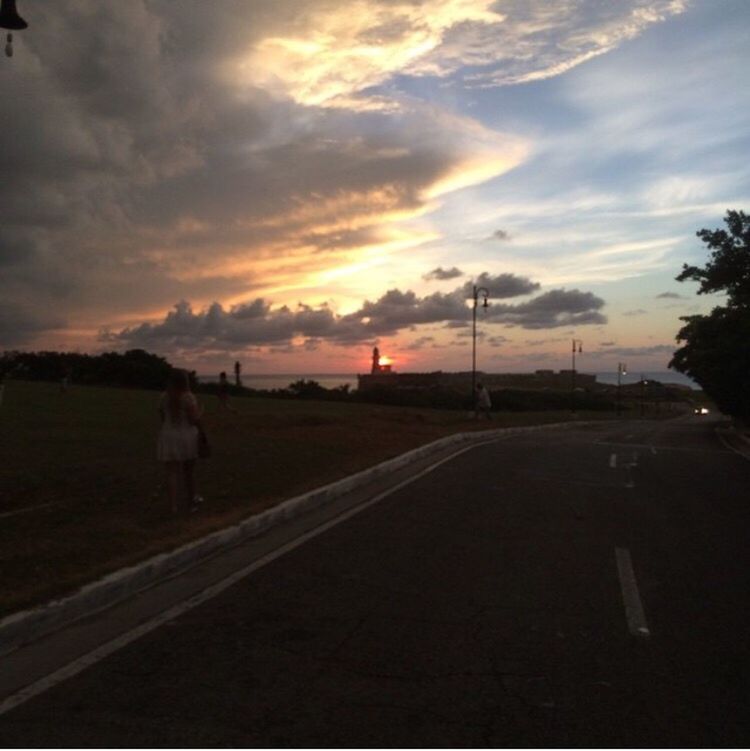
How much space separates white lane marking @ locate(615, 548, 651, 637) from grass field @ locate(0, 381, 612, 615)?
434cm

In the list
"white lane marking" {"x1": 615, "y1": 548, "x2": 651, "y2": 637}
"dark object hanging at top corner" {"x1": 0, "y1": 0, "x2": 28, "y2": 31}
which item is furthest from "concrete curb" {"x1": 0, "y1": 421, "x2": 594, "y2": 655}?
"dark object hanging at top corner" {"x1": 0, "y1": 0, "x2": 28, "y2": 31}

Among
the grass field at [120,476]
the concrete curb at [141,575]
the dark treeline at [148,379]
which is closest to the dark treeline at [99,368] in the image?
the dark treeline at [148,379]

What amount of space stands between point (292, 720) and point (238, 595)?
8.94ft

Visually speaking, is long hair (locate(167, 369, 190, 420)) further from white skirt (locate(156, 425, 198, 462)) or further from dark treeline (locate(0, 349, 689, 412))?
dark treeline (locate(0, 349, 689, 412))

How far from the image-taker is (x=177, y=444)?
10391mm

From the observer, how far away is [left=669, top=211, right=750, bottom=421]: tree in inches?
1267

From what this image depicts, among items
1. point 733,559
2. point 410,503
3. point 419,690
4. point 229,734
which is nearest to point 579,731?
point 419,690

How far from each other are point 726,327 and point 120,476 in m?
36.0

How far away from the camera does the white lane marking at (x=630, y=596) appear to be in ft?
20.9

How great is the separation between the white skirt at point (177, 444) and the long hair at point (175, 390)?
19cm

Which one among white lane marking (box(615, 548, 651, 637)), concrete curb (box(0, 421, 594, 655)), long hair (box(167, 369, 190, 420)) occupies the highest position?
long hair (box(167, 369, 190, 420))

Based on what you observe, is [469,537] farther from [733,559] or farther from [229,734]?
[229,734]

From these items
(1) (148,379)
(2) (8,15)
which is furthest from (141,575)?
(1) (148,379)

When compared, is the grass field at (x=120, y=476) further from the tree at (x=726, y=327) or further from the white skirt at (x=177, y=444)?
the tree at (x=726, y=327)
